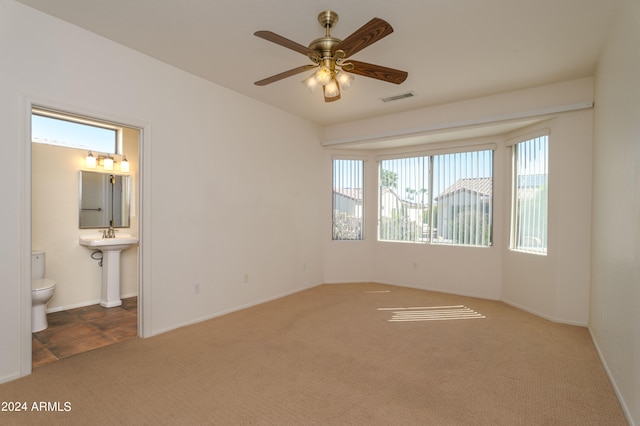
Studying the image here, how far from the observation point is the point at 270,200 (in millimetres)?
4629

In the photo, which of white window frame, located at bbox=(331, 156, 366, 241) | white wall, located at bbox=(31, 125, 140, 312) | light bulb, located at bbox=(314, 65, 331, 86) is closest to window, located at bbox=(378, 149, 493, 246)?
white window frame, located at bbox=(331, 156, 366, 241)

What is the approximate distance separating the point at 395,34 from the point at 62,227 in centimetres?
445

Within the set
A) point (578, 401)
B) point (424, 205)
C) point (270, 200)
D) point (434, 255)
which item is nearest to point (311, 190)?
point (270, 200)

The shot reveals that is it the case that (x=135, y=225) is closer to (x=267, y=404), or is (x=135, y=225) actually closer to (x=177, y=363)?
(x=177, y=363)

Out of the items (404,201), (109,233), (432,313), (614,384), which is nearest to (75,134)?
(109,233)

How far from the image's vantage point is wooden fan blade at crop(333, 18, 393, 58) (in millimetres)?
1916

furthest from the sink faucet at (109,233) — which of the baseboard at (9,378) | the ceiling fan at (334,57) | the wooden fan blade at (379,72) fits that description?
the wooden fan blade at (379,72)

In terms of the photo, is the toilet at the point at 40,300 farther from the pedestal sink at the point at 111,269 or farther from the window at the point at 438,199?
the window at the point at 438,199

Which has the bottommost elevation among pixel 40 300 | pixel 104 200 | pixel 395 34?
pixel 40 300

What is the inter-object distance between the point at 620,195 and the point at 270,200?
3.69 meters

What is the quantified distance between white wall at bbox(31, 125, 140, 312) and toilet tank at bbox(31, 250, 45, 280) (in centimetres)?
21

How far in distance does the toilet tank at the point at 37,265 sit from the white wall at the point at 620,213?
5.36 metres

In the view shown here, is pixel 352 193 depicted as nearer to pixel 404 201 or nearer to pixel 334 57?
pixel 404 201

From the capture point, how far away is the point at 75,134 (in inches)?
165
